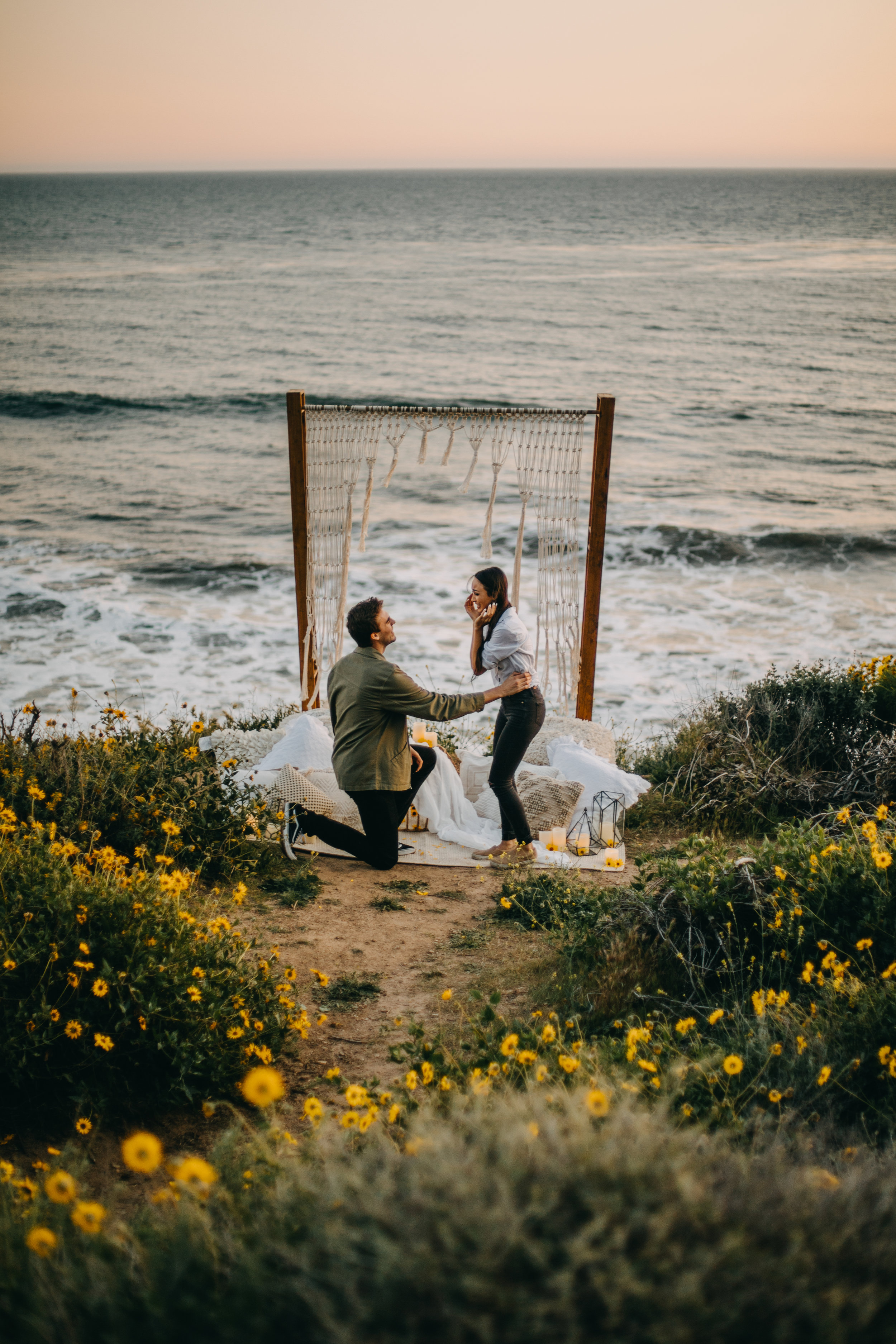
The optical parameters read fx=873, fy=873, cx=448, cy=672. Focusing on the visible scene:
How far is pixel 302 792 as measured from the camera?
5949 millimetres

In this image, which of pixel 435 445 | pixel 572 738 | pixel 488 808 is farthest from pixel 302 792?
pixel 435 445

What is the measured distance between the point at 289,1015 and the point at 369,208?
90014 millimetres

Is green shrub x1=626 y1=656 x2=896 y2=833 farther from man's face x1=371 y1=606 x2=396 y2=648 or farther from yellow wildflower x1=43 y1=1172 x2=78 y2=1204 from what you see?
yellow wildflower x1=43 y1=1172 x2=78 y2=1204

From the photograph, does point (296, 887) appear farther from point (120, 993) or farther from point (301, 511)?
point (301, 511)

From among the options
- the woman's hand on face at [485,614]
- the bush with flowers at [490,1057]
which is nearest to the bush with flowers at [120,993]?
the bush with flowers at [490,1057]

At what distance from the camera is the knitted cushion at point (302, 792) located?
5.92m

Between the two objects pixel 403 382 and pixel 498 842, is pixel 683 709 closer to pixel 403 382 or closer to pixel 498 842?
pixel 498 842

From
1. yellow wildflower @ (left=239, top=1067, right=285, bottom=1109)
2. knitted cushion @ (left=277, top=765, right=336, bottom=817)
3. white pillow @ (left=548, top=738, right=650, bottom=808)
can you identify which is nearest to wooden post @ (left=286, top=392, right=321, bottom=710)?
knitted cushion @ (left=277, top=765, right=336, bottom=817)

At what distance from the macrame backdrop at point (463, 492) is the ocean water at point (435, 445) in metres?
2.87

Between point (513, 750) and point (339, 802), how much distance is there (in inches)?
50.1

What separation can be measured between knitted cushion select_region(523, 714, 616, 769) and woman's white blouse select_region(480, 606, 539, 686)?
105 centimetres

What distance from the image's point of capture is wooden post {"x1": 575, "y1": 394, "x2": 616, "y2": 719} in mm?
6637

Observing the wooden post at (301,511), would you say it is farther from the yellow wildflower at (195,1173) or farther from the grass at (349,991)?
the yellow wildflower at (195,1173)

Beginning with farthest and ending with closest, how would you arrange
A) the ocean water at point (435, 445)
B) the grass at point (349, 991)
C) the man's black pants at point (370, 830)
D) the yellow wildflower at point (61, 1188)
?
the ocean water at point (435, 445)
the man's black pants at point (370, 830)
the grass at point (349, 991)
the yellow wildflower at point (61, 1188)
